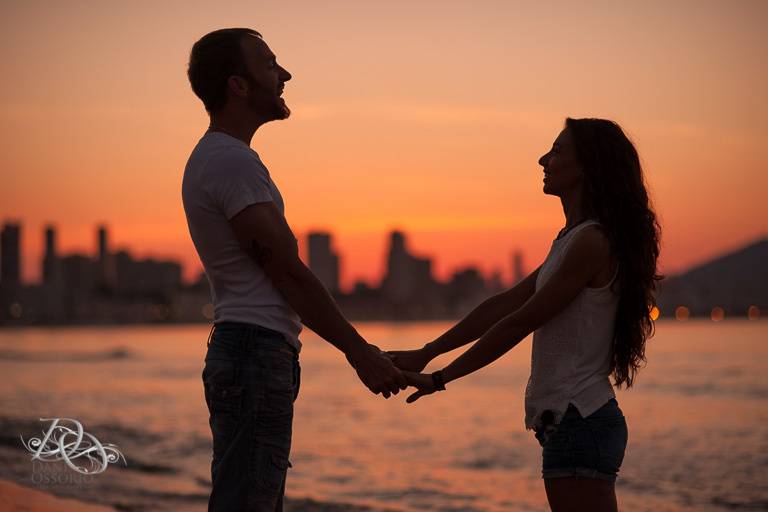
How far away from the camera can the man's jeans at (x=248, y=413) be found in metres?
3.21

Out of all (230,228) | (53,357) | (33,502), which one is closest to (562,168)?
(230,228)

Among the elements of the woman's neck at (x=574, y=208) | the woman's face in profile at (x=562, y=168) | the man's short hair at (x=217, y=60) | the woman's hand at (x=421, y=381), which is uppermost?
the man's short hair at (x=217, y=60)

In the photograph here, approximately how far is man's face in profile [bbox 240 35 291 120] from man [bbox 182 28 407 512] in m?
0.01

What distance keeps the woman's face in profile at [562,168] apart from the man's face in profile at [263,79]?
98 cm

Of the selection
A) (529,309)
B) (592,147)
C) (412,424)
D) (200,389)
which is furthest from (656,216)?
(200,389)

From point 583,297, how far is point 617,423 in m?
0.44

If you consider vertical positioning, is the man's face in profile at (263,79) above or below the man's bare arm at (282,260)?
above

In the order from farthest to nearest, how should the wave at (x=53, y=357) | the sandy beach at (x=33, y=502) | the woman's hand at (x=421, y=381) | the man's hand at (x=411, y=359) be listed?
the wave at (x=53, y=357) < the sandy beach at (x=33, y=502) < the man's hand at (x=411, y=359) < the woman's hand at (x=421, y=381)

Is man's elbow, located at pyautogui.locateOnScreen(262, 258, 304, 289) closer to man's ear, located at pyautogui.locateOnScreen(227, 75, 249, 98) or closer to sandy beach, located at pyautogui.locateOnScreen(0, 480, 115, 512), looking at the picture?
man's ear, located at pyautogui.locateOnScreen(227, 75, 249, 98)

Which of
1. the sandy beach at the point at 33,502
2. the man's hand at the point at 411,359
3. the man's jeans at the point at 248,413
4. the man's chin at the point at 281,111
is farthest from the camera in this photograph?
the sandy beach at the point at 33,502

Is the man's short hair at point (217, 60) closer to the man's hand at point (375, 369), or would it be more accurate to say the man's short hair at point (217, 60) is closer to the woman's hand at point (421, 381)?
the man's hand at point (375, 369)

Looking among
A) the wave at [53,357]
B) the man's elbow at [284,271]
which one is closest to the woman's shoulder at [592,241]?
the man's elbow at [284,271]

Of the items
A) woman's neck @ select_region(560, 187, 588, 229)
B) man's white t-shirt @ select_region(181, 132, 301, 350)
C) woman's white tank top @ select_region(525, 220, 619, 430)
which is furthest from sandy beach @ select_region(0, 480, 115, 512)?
woman's neck @ select_region(560, 187, 588, 229)

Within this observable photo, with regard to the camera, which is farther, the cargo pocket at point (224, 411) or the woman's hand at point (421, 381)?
the woman's hand at point (421, 381)
